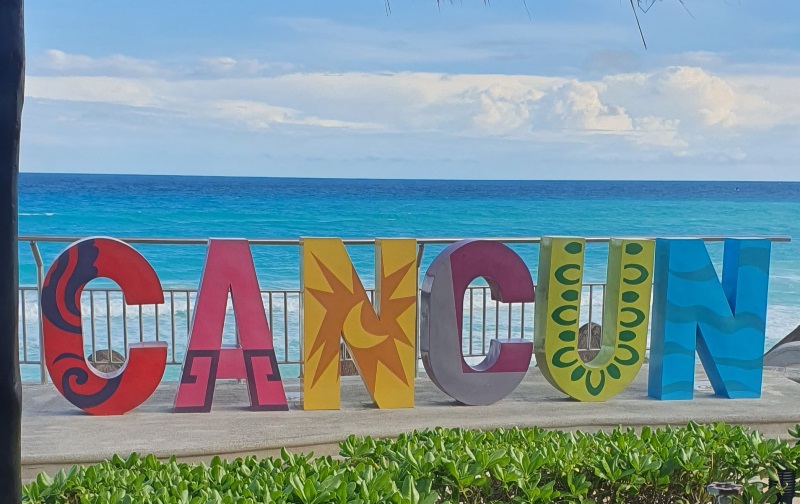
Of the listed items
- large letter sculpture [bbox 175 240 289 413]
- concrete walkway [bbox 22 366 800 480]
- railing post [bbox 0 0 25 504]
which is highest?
railing post [bbox 0 0 25 504]

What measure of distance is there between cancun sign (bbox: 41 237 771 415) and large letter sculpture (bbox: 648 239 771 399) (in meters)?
0.01

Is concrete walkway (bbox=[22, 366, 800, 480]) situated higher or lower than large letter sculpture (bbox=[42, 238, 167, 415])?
lower

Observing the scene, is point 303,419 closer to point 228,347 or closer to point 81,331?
point 228,347

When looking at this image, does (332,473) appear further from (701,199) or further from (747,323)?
(701,199)

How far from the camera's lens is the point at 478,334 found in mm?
15945

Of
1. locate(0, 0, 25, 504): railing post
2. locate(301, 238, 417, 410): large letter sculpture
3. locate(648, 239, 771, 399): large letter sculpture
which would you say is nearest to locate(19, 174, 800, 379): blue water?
locate(301, 238, 417, 410): large letter sculpture

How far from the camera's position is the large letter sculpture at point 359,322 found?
6.66m

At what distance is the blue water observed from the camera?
95.5 feet

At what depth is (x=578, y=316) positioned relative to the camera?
23.1ft

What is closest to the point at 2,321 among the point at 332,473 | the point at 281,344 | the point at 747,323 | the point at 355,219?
the point at 332,473

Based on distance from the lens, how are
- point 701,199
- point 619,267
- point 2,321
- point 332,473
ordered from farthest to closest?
1. point 701,199
2. point 619,267
3. point 332,473
4. point 2,321

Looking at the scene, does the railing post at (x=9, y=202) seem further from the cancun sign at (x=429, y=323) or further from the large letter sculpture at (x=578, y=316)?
the large letter sculpture at (x=578, y=316)

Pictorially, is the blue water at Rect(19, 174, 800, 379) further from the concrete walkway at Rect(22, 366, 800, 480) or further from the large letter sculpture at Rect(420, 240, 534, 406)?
the large letter sculpture at Rect(420, 240, 534, 406)

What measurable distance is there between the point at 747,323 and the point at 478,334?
887 cm
